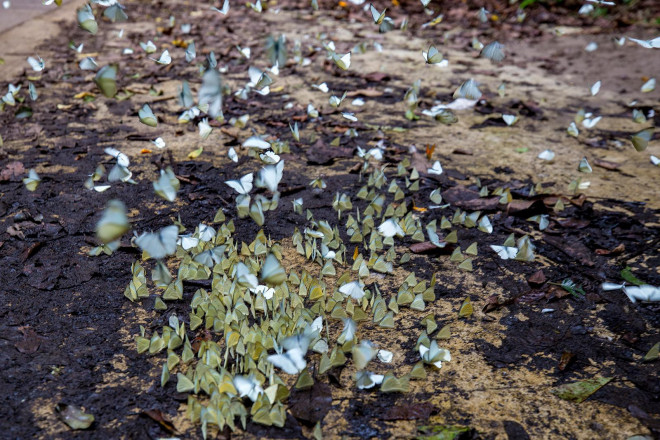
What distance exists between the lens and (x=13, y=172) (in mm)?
2826

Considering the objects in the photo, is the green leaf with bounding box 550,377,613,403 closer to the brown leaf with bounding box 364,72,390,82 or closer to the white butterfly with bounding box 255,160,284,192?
the white butterfly with bounding box 255,160,284,192

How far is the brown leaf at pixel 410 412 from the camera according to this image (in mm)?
1544

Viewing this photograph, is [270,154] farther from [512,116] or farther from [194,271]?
[512,116]

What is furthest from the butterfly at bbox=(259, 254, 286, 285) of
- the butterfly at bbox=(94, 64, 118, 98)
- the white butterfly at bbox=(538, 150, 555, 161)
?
the white butterfly at bbox=(538, 150, 555, 161)

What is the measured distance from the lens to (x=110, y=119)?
3.56 metres

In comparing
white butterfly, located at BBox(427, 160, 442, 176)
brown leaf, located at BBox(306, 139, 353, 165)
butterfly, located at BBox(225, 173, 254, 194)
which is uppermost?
butterfly, located at BBox(225, 173, 254, 194)

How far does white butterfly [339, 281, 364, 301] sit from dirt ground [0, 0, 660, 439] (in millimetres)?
104

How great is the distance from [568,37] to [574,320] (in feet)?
14.7

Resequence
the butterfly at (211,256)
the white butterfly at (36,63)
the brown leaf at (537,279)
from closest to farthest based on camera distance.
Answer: the butterfly at (211,256)
the brown leaf at (537,279)
the white butterfly at (36,63)

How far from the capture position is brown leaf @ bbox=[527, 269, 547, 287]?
2.16 meters

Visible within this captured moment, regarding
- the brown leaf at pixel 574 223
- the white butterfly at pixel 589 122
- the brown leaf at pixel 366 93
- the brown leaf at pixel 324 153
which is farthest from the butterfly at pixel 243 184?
the white butterfly at pixel 589 122

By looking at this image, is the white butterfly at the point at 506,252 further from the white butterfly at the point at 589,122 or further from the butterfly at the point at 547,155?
the white butterfly at the point at 589,122

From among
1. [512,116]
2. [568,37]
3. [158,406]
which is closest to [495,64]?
[568,37]

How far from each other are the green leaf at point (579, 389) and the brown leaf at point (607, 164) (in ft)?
5.77
